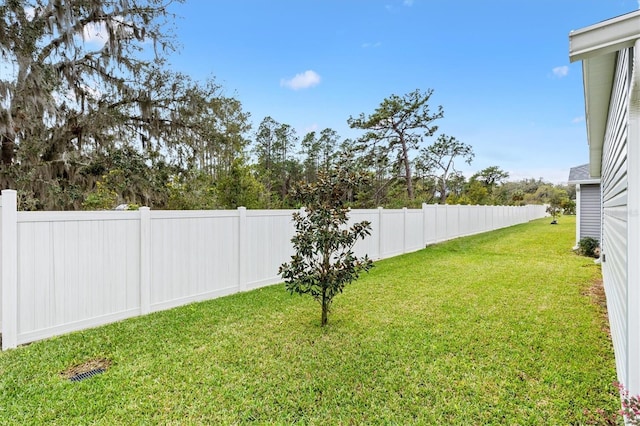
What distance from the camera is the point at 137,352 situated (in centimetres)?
329

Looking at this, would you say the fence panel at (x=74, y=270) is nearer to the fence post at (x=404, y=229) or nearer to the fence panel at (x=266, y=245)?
the fence panel at (x=266, y=245)

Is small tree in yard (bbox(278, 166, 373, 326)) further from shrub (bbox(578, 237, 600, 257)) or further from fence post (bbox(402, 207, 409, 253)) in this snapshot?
shrub (bbox(578, 237, 600, 257))

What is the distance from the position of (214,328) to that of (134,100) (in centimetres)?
856

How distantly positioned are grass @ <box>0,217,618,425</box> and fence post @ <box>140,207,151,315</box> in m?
0.22

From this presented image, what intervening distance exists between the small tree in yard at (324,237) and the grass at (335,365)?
587 millimetres

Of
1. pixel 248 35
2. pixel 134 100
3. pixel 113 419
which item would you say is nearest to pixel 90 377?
pixel 113 419

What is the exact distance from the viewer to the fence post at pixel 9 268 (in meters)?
3.24

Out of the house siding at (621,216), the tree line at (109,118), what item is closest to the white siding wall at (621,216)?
→ the house siding at (621,216)

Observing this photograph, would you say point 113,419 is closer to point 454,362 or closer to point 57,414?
point 57,414

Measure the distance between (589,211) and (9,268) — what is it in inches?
514

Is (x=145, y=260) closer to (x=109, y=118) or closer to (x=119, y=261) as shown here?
(x=119, y=261)

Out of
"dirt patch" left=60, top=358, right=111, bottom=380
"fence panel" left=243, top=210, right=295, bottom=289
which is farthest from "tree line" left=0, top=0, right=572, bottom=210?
"dirt patch" left=60, top=358, right=111, bottom=380

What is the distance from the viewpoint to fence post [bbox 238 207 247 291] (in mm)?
5590

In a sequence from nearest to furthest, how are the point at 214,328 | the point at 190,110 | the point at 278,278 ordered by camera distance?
the point at 214,328 → the point at 278,278 → the point at 190,110
